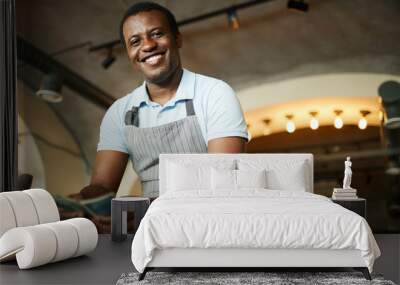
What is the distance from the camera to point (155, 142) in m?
6.44

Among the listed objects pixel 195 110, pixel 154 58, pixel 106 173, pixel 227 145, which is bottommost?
pixel 106 173

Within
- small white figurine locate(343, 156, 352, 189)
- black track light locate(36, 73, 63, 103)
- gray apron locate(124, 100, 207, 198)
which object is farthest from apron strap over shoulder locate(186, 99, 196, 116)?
small white figurine locate(343, 156, 352, 189)

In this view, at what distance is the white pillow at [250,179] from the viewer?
5492mm

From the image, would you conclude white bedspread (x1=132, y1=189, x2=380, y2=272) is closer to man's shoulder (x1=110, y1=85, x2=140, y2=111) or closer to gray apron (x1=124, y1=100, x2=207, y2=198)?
gray apron (x1=124, y1=100, x2=207, y2=198)

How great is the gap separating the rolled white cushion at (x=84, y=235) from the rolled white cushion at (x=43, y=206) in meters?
0.22

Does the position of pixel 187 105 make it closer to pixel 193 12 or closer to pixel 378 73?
pixel 193 12

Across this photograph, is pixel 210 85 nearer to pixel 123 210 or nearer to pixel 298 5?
pixel 298 5

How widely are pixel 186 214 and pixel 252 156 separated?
2048 millimetres

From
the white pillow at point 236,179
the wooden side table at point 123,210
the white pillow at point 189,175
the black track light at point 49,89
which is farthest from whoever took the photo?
the black track light at point 49,89

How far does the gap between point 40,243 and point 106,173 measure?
7.43 feet

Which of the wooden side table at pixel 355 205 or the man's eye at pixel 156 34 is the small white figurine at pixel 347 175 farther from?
the man's eye at pixel 156 34

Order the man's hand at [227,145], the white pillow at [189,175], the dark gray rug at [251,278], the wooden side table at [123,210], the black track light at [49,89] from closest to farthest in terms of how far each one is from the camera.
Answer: the dark gray rug at [251,278], the white pillow at [189,175], the wooden side table at [123,210], the man's hand at [227,145], the black track light at [49,89]

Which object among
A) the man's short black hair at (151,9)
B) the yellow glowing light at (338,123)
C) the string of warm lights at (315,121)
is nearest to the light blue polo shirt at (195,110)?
the string of warm lights at (315,121)

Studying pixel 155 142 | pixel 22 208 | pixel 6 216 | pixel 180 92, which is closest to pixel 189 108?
pixel 180 92
